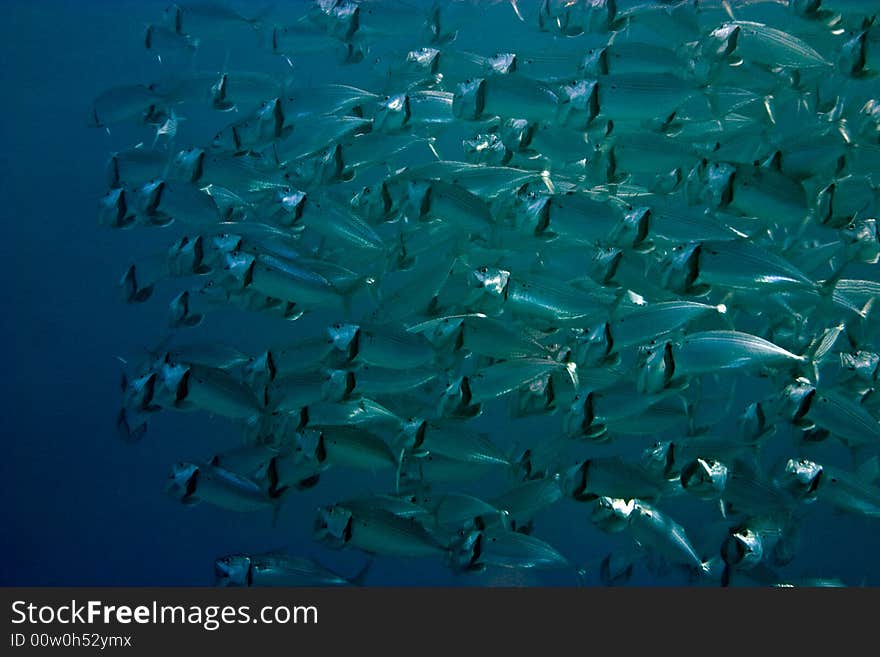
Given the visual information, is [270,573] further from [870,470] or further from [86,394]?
[86,394]

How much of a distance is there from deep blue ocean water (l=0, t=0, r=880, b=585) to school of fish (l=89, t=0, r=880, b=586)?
7.14 meters

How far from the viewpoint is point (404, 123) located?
386cm

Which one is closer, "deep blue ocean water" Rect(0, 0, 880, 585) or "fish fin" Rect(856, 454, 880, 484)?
"fish fin" Rect(856, 454, 880, 484)

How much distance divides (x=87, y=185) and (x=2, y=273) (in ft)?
7.01

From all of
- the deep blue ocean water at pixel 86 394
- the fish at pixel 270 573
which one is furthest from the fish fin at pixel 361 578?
the deep blue ocean water at pixel 86 394

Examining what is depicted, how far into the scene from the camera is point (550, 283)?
3.38 meters

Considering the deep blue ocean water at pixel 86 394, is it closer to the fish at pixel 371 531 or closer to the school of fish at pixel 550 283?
the school of fish at pixel 550 283

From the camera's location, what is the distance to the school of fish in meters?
3.19

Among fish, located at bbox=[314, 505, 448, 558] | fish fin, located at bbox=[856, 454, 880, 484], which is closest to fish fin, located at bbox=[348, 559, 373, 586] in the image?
fish, located at bbox=[314, 505, 448, 558]

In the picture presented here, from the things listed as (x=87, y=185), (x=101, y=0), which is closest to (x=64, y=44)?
(x=101, y=0)

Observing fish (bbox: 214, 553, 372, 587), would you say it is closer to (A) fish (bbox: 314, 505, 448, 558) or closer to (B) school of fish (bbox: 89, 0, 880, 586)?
(B) school of fish (bbox: 89, 0, 880, 586)

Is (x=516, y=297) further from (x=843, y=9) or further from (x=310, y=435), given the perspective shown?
(x=843, y=9)

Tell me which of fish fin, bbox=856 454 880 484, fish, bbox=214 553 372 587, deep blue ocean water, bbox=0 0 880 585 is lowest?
deep blue ocean water, bbox=0 0 880 585

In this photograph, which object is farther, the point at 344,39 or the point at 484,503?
the point at 344,39
